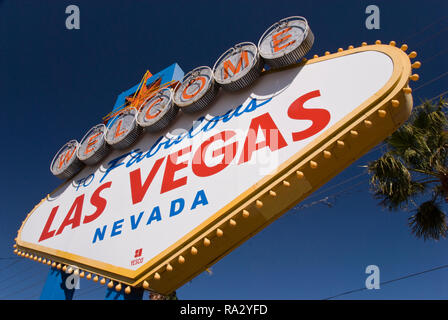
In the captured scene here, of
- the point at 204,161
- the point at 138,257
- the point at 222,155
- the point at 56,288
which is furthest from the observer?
the point at 56,288

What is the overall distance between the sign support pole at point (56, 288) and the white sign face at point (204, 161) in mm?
1152

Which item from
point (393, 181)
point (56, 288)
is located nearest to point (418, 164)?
point (393, 181)

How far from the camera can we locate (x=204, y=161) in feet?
16.8

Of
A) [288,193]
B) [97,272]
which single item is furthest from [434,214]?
[97,272]

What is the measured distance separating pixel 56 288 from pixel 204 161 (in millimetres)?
5254

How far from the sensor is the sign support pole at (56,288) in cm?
719

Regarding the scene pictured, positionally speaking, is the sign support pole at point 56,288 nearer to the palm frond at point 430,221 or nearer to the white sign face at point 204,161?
the white sign face at point 204,161

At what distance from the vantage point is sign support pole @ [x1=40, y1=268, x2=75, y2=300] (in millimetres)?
7191

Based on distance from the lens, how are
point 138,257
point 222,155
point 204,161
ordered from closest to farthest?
point 138,257
point 222,155
point 204,161

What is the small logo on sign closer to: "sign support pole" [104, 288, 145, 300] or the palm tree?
"sign support pole" [104, 288, 145, 300]

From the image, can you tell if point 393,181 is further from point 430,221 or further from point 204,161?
point 204,161

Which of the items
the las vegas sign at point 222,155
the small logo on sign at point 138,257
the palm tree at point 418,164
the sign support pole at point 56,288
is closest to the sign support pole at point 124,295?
the las vegas sign at point 222,155

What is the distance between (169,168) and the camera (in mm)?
5547
